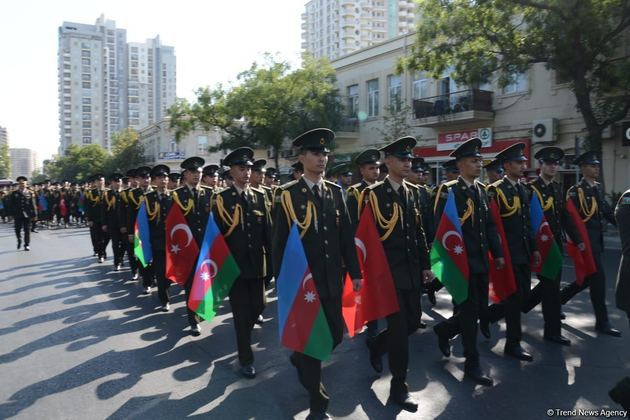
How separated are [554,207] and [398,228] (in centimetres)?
252

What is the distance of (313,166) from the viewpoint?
4254 millimetres

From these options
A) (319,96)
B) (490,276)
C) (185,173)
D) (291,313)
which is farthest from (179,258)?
(319,96)

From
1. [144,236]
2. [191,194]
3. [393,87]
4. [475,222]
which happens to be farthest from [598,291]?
[393,87]

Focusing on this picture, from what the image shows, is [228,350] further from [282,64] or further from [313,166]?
[282,64]

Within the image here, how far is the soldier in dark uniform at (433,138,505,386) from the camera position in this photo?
15.8 feet

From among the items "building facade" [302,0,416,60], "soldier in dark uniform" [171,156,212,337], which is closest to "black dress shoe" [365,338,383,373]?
"soldier in dark uniform" [171,156,212,337]

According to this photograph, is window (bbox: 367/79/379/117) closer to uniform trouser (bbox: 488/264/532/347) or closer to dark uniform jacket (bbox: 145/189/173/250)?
dark uniform jacket (bbox: 145/189/173/250)

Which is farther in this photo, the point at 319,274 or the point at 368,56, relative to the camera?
the point at 368,56

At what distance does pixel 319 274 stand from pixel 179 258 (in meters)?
3.35

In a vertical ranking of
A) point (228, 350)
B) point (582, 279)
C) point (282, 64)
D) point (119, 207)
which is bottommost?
point (228, 350)

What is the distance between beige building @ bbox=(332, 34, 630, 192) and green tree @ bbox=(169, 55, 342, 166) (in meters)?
1.74

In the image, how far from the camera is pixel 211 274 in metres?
5.47

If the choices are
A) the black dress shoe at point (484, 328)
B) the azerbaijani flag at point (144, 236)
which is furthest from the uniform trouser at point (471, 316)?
the azerbaijani flag at point (144, 236)

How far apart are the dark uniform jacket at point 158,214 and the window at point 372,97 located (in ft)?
83.0
